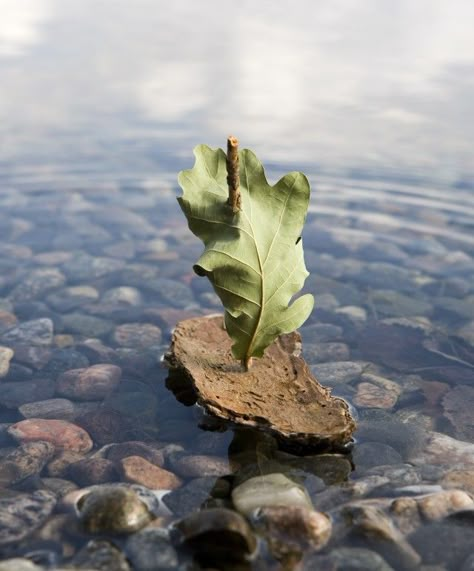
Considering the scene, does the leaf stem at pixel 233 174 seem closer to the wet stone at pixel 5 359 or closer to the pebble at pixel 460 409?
the pebble at pixel 460 409

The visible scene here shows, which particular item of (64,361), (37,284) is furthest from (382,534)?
(37,284)

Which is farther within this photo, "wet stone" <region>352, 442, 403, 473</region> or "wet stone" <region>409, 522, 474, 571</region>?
"wet stone" <region>352, 442, 403, 473</region>

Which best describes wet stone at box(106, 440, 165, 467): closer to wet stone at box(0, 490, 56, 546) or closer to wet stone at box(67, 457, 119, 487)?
wet stone at box(67, 457, 119, 487)

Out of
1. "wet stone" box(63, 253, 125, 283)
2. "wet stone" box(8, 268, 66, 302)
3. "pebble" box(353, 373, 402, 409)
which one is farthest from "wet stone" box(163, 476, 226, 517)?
"wet stone" box(63, 253, 125, 283)

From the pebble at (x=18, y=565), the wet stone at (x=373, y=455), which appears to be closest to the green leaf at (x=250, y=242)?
the wet stone at (x=373, y=455)

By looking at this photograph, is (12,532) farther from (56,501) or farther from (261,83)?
(261,83)

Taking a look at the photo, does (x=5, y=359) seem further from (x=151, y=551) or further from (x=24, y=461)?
(x=151, y=551)
